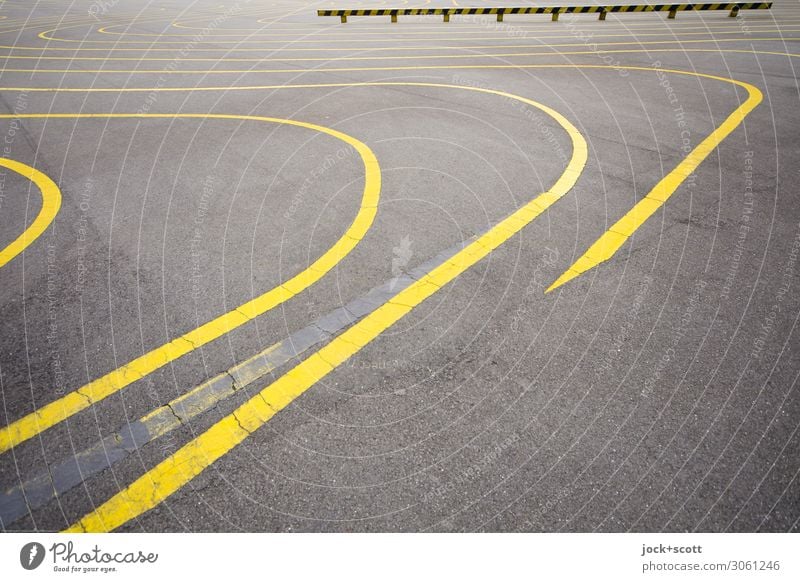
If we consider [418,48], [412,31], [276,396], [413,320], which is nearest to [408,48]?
[418,48]

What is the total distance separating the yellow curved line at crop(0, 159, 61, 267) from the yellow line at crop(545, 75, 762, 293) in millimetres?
4505

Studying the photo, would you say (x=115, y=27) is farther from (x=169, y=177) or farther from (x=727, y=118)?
(x=727, y=118)

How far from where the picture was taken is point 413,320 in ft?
11.0

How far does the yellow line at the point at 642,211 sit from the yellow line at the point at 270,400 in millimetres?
665

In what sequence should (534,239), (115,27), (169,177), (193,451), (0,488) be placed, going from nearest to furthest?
1. (0,488)
2. (193,451)
3. (534,239)
4. (169,177)
5. (115,27)

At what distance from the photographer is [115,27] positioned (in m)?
18.1

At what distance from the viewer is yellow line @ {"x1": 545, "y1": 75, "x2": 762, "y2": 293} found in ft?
12.7

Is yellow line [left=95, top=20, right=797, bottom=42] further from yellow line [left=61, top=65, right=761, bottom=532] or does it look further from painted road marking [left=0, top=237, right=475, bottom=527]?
painted road marking [left=0, top=237, right=475, bottom=527]

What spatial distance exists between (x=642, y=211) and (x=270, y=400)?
3861 millimetres

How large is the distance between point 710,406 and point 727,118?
20.3 feet

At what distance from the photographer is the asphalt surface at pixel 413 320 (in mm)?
2309

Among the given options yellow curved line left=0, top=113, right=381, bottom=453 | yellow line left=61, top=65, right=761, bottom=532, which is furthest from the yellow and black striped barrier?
yellow line left=61, top=65, right=761, bottom=532

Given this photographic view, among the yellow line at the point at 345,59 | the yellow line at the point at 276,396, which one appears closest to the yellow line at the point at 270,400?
the yellow line at the point at 276,396
